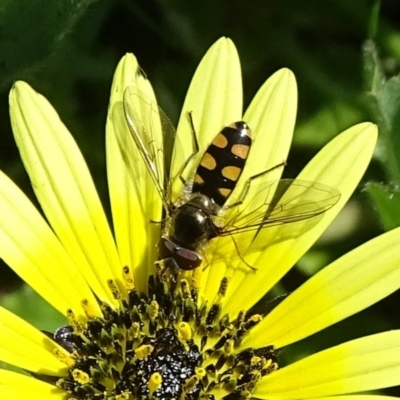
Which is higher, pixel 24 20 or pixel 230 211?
pixel 24 20

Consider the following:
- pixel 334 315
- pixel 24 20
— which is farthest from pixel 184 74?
pixel 334 315

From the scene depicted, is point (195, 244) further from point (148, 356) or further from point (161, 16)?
point (161, 16)

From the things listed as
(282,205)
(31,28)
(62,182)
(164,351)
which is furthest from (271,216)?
(31,28)

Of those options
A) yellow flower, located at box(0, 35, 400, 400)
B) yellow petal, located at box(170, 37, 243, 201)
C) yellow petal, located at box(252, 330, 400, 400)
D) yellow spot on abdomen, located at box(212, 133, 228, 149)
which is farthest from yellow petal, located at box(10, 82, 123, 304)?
yellow petal, located at box(252, 330, 400, 400)

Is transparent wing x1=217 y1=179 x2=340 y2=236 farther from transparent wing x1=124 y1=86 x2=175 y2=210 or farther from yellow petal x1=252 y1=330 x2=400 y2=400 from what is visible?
yellow petal x1=252 y1=330 x2=400 y2=400

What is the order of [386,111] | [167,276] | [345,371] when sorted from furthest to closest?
[386,111]
[167,276]
[345,371]

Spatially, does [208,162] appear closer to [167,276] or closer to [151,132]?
[151,132]
